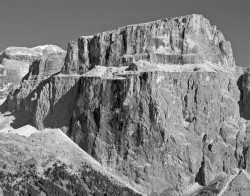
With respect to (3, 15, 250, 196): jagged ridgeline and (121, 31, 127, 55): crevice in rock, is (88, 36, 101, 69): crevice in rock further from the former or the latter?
(121, 31, 127, 55): crevice in rock

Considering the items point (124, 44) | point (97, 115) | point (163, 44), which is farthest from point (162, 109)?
point (124, 44)

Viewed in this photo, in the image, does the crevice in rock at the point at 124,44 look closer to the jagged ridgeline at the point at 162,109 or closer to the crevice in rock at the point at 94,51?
the jagged ridgeline at the point at 162,109

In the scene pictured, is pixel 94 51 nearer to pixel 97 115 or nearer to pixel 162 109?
pixel 97 115

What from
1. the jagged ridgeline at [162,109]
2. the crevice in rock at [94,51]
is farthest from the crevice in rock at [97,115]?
the crevice in rock at [94,51]

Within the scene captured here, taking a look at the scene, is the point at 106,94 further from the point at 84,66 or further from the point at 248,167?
the point at 248,167

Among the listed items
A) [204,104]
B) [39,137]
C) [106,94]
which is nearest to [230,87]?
[204,104]

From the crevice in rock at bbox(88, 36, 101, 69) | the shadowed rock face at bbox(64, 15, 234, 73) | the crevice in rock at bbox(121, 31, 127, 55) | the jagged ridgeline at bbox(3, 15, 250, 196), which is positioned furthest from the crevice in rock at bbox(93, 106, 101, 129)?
the crevice in rock at bbox(121, 31, 127, 55)
